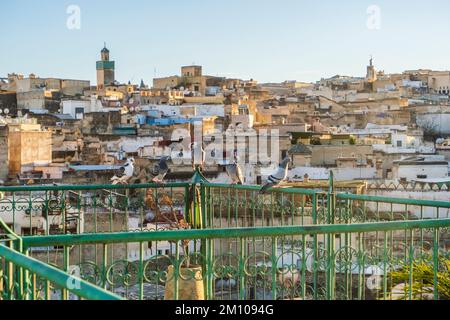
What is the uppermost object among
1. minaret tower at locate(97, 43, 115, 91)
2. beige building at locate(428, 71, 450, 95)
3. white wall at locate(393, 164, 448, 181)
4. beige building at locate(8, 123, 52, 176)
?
minaret tower at locate(97, 43, 115, 91)

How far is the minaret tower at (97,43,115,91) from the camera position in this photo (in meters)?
68.8

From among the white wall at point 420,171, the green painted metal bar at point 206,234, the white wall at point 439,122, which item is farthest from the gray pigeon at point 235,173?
the white wall at point 439,122

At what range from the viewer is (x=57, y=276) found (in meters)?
2.62

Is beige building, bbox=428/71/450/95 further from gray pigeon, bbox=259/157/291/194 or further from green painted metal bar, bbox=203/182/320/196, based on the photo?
green painted metal bar, bbox=203/182/320/196

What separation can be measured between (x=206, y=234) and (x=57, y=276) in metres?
1.03

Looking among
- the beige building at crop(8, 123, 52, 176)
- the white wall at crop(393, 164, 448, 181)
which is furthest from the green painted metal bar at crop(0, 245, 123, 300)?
the beige building at crop(8, 123, 52, 176)

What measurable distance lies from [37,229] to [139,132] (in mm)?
29353

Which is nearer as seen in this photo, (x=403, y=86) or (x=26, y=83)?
(x=26, y=83)

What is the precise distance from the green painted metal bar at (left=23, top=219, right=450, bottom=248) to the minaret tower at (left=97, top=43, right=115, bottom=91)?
6556 centimetres
